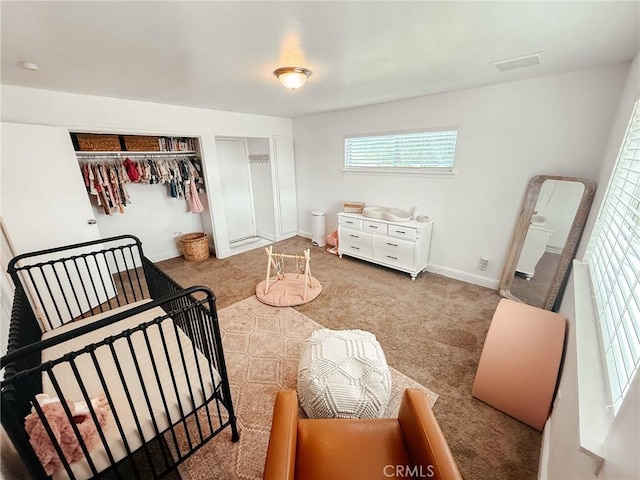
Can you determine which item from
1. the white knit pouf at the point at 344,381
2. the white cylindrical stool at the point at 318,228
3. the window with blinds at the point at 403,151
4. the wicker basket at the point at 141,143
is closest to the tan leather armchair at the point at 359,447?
the white knit pouf at the point at 344,381

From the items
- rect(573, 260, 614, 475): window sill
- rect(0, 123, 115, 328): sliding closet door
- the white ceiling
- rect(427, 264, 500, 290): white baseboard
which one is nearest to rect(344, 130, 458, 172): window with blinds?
the white ceiling

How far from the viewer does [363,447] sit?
1098 millimetres

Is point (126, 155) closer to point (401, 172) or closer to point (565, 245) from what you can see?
point (401, 172)

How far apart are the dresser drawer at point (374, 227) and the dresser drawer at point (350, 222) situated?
0.28 feet

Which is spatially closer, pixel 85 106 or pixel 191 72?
pixel 191 72

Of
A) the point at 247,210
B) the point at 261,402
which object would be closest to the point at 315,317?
the point at 261,402

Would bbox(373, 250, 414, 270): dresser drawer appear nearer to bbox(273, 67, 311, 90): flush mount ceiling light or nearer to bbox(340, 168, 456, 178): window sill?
bbox(340, 168, 456, 178): window sill

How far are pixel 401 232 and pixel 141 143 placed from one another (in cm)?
367

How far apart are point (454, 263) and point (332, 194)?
2222 millimetres

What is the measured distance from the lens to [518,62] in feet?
6.59

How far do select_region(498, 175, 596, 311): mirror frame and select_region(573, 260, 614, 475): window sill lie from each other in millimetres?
1101

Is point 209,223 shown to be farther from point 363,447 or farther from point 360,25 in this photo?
point 363,447

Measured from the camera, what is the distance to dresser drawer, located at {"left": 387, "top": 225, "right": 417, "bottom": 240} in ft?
10.5

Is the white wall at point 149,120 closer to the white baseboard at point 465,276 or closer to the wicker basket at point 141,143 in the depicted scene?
the wicker basket at point 141,143
